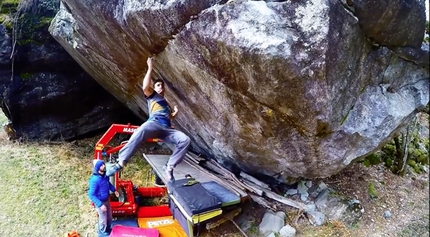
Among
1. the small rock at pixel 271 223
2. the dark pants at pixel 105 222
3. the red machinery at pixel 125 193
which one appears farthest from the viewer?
the red machinery at pixel 125 193

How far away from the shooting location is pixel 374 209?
737 cm

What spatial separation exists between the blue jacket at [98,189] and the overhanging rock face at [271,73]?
86.7 inches

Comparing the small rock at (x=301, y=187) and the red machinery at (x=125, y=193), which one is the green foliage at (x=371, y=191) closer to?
the small rock at (x=301, y=187)

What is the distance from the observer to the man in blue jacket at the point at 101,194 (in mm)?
5988

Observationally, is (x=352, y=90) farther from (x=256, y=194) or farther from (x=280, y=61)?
(x=256, y=194)

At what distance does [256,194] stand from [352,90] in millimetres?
2932

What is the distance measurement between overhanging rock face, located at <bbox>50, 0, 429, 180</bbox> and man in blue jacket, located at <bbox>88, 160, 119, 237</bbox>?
2.13 metres

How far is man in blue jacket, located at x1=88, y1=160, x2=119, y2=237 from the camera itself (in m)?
5.99

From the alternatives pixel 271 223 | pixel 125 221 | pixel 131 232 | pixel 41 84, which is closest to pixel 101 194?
pixel 131 232

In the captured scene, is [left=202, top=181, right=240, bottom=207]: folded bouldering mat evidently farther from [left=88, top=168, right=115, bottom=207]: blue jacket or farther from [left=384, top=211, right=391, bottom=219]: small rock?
[left=384, top=211, right=391, bottom=219]: small rock

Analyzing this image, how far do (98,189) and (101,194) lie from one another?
0.35 feet

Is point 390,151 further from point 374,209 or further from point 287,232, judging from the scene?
point 287,232

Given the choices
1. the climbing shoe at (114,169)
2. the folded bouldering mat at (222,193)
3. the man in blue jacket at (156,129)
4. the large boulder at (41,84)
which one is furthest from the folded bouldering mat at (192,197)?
the large boulder at (41,84)

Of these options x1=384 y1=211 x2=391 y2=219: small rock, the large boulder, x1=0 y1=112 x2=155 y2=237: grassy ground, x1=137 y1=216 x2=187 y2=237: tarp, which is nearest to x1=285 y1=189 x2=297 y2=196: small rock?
x1=384 y1=211 x2=391 y2=219: small rock
